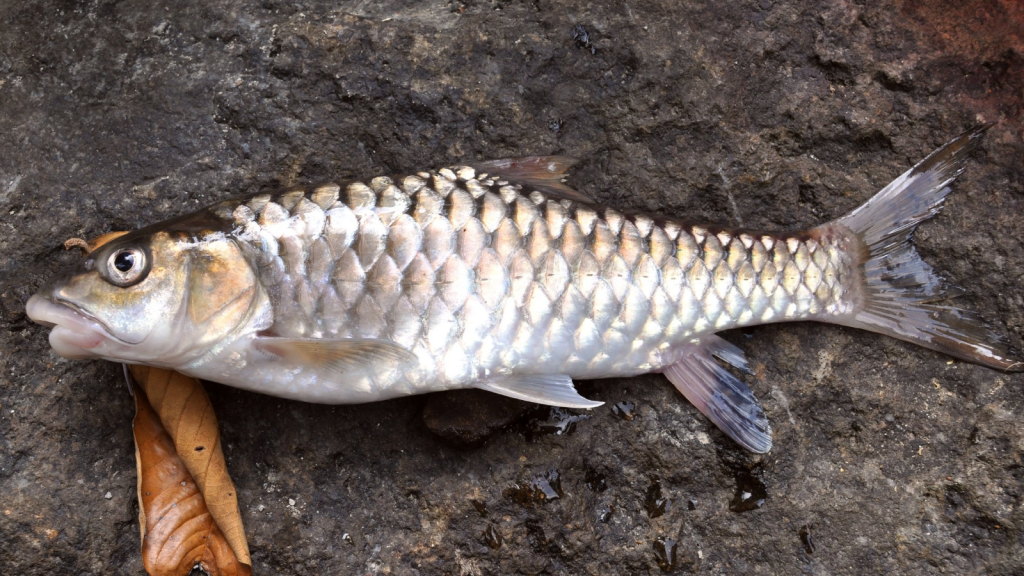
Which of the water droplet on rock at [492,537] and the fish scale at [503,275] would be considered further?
the water droplet on rock at [492,537]

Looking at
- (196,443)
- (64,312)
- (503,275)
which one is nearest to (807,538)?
(503,275)

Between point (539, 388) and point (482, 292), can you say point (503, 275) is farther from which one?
point (539, 388)

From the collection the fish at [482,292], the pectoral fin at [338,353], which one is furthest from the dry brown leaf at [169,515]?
the pectoral fin at [338,353]

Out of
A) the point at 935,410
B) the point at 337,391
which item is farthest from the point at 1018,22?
the point at 337,391

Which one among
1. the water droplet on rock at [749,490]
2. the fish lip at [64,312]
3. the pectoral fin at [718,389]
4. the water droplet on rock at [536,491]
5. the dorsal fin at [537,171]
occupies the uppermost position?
the dorsal fin at [537,171]

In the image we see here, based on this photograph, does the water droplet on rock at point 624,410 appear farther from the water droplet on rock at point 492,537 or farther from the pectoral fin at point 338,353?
the pectoral fin at point 338,353

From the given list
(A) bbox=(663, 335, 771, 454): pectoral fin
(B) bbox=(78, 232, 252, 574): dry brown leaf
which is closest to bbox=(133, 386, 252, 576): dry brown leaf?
(B) bbox=(78, 232, 252, 574): dry brown leaf

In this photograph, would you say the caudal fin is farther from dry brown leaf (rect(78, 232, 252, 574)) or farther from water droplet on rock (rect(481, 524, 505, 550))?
dry brown leaf (rect(78, 232, 252, 574))
